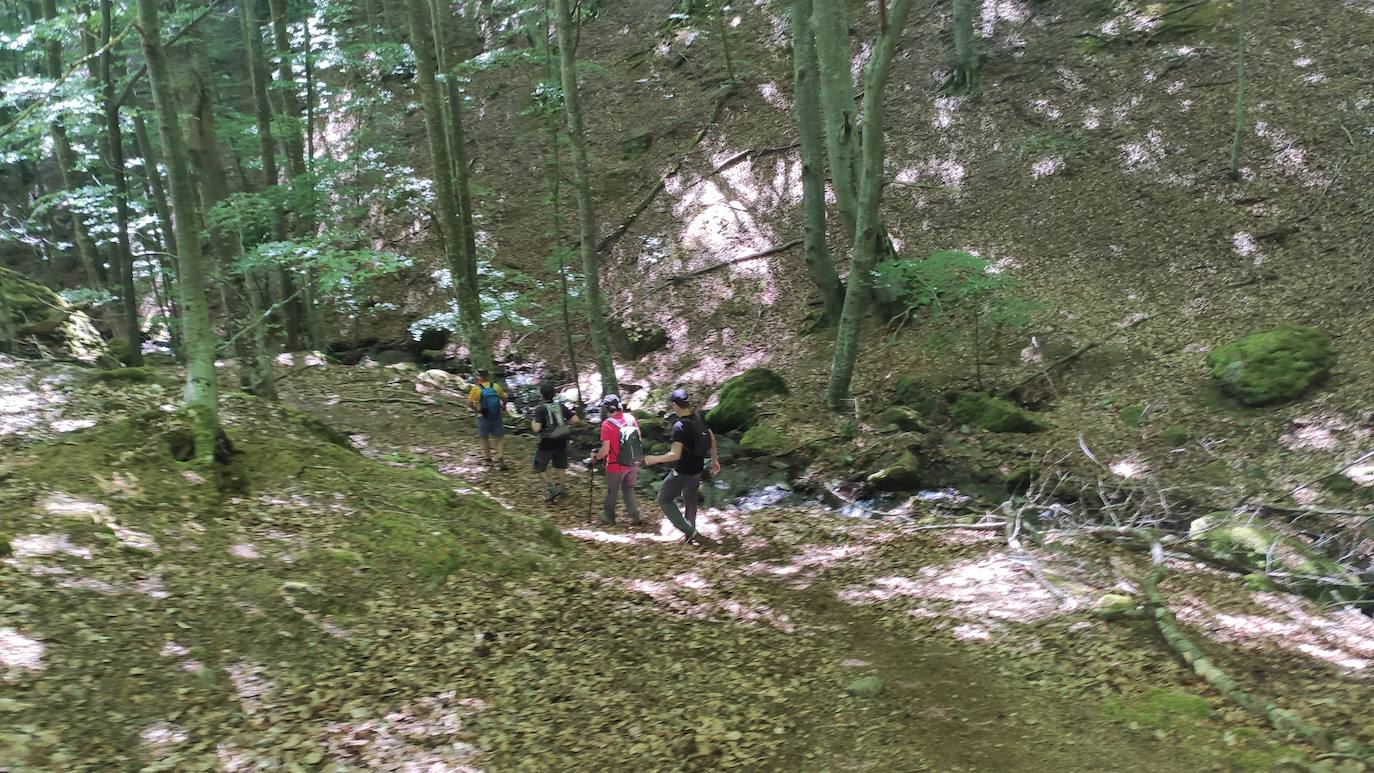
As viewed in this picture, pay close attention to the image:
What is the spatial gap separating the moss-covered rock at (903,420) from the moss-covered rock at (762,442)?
1801 mm

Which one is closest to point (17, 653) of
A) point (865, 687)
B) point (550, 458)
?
point (865, 687)

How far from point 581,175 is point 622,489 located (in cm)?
601

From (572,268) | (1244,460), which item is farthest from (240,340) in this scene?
(1244,460)

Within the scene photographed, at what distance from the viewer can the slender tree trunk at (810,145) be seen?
14.5 metres

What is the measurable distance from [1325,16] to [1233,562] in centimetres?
1652

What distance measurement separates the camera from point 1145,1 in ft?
61.8

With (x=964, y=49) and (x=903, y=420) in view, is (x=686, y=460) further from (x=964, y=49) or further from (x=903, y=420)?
(x=964, y=49)

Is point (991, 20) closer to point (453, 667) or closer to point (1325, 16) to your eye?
point (1325, 16)

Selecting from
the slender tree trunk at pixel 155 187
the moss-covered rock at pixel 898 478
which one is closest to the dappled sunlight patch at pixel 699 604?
the moss-covered rock at pixel 898 478

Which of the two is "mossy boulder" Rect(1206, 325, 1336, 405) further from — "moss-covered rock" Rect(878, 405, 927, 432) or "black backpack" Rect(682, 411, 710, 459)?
"black backpack" Rect(682, 411, 710, 459)

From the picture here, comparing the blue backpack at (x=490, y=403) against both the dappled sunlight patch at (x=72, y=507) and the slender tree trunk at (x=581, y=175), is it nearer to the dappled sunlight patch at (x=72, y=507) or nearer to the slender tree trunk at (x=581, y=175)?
the slender tree trunk at (x=581, y=175)

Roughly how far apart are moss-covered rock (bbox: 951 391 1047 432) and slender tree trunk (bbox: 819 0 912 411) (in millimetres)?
1999

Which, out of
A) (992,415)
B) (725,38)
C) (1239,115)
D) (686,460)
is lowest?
(992,415)

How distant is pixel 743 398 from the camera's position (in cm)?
1360
